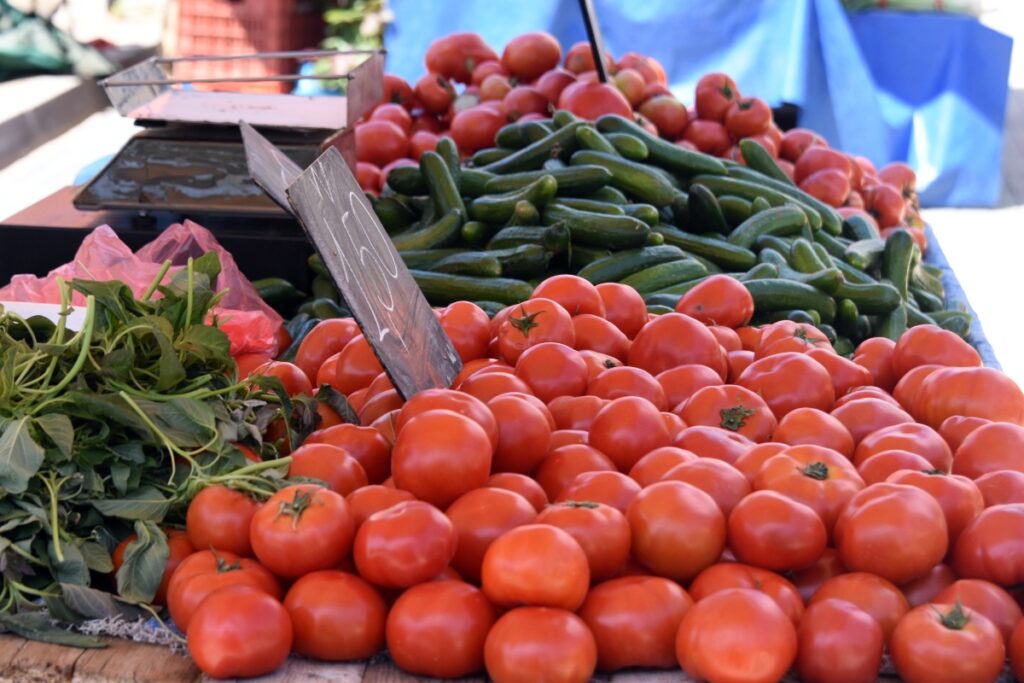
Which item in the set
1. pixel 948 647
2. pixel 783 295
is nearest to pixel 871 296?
pixel 783 295

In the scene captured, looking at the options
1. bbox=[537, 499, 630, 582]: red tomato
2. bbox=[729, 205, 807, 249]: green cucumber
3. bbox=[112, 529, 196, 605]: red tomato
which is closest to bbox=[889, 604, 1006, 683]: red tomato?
bbox=[537, 499, 630, 582]: red tomato

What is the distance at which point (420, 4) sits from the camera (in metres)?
6.62

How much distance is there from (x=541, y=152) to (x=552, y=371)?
5.79 ft

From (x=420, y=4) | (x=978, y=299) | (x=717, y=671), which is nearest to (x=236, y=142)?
(x=717, y=671)

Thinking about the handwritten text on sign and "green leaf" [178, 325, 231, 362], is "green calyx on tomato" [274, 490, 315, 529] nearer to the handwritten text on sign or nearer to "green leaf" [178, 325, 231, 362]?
the handwritten text on sign

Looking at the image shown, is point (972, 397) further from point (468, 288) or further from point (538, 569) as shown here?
point (468, 288)

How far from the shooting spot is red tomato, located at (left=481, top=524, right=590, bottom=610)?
1.43 m

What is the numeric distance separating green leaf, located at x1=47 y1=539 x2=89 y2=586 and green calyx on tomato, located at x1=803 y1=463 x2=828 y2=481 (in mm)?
1053

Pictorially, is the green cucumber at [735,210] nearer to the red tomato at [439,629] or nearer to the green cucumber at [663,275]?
the green cucumber at [663,275]

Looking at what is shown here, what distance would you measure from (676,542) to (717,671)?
22 centimetres

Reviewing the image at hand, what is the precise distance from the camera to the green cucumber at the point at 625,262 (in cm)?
322

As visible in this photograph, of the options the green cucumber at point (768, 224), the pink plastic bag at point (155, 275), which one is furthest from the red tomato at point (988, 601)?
the green cucumber at point (768, 224)

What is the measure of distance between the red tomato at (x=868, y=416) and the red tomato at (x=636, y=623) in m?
0.66

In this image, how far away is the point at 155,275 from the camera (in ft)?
8.90
